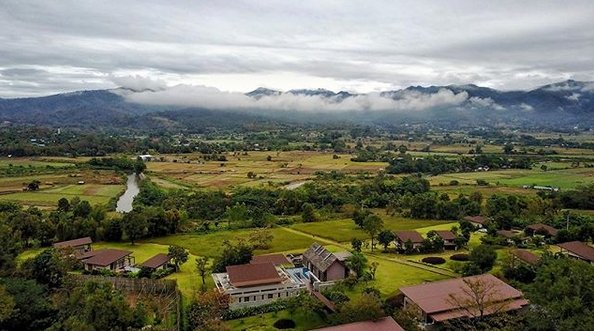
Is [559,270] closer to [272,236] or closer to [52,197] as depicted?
[272,236]

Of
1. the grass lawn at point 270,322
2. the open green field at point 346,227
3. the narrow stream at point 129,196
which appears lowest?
the narrow stream at point 129,196

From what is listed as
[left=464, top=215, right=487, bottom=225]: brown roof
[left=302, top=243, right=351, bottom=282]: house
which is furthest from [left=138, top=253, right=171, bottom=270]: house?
[left=464, top=215, right=487, bottom=225]: brown roof

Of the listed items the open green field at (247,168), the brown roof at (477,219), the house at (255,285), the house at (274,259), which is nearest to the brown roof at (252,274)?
the house at (255,285)

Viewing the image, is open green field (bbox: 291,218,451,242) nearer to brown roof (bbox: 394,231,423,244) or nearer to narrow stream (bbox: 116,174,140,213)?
brown roof (bbox: 394,231,423,244)

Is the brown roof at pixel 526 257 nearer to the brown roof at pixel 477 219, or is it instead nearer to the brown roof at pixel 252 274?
the brown roof at pixel 477 219

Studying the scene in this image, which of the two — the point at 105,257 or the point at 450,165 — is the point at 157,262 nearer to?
the point at 105,257

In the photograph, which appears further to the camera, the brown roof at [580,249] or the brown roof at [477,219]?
the brown roof at [477,219]

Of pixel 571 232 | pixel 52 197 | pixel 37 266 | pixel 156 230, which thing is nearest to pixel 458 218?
pixel 571 232
